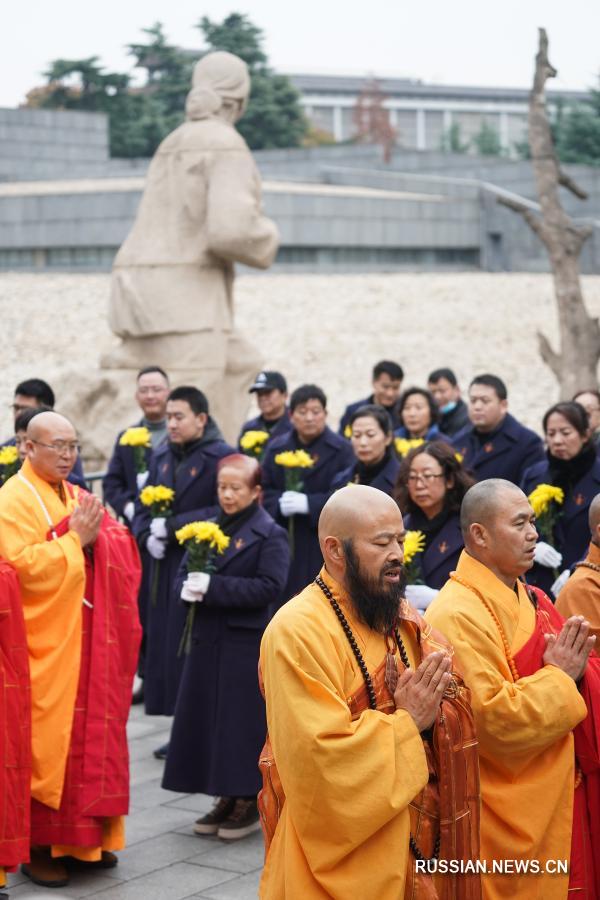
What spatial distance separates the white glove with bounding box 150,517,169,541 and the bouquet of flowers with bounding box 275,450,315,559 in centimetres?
97

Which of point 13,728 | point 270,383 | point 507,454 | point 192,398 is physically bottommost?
point 13,728

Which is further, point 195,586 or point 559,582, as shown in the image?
point 559,582

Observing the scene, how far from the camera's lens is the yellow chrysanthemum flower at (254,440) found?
911cm

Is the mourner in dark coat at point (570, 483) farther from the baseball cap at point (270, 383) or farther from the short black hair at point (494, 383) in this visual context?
the baseball cap at point (270, 383)

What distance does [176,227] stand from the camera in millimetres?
11773

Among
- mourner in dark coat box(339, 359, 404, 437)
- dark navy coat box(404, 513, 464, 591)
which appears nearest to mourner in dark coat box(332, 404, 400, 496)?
dark navy coat box(404, 513, 464, 591)

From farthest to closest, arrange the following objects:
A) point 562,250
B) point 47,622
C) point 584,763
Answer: point 562,250 → point 47,622 → point 584,763

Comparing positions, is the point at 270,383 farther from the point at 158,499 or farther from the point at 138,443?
the point at 158,499

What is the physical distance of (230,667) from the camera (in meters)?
6.40

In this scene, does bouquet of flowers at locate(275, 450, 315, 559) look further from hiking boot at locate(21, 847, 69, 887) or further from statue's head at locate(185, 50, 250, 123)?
statue's head at locate(185, 50, 250, 123)

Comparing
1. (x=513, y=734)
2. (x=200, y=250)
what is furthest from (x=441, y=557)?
(x=200, y=250)

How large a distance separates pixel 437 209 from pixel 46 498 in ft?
88.7

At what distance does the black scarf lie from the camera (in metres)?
7.08

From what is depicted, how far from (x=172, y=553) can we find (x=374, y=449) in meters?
1.26
